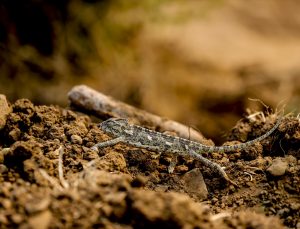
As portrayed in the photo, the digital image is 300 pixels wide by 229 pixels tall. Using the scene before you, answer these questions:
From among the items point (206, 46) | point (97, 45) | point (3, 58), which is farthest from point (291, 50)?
point (3, 58)

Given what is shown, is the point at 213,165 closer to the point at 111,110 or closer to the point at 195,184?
the point at 195,184

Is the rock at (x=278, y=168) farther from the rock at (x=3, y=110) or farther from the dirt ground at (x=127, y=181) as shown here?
the rock at (x=3, y=110)

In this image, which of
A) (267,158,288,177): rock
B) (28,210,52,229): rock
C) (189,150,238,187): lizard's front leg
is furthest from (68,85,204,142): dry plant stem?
(28,210,52,229): rock

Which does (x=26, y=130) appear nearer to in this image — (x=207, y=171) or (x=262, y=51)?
(x=207, y=171)

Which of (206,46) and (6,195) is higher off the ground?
(206,46)

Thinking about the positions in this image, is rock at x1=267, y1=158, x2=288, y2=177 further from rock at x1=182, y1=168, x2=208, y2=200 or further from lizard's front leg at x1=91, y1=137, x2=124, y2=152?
lizard's front leg at x1=91, y1=137, x2=124, y2=152

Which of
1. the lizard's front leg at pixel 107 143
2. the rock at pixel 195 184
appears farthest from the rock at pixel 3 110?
the rock at pixel 195 184
